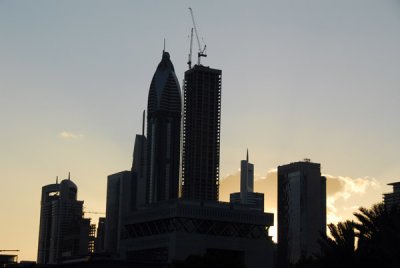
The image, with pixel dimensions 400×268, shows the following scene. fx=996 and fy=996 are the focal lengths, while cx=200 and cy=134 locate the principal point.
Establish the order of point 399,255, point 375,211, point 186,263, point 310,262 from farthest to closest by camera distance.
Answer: point 186,263, point 310,262, point 375,211, point 399,255

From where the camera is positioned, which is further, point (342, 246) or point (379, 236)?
point (342, 246)

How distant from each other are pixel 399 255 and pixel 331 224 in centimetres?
1419

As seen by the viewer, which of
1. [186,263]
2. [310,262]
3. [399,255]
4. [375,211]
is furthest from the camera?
[186,263]

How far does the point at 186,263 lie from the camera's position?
151250 mm

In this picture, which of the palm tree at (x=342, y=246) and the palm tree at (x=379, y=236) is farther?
the palm tree at (x=342, y=246)

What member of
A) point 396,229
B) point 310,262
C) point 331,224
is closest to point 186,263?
point 310,262

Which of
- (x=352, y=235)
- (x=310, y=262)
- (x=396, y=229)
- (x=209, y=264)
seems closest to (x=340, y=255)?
(x=352, y=235)

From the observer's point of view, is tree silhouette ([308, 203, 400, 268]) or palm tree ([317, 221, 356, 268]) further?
palm tree ([317, 221, 356, 268])

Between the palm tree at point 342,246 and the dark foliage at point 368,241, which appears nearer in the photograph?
the dark foliage at point 368,241

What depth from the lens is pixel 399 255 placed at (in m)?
106

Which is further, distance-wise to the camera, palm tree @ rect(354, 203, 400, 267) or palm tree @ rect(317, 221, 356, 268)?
palm tree @ rect(317, 221, 356, 268)

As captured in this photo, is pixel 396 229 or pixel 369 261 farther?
pixel 369 261

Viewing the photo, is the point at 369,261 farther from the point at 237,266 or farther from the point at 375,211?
the point at 237,266

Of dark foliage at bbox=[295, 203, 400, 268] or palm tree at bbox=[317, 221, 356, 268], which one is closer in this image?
dark foliage at bbox=[295, 203, 400, 268]
